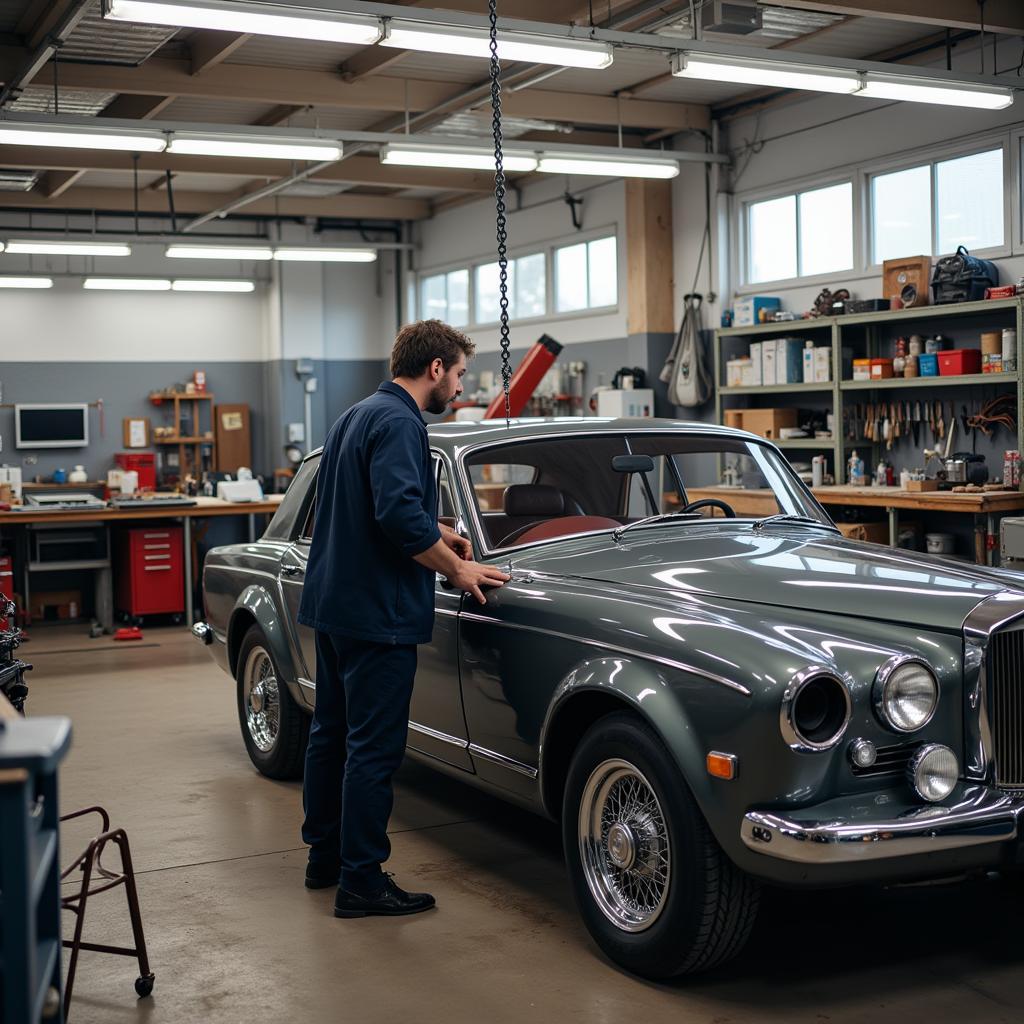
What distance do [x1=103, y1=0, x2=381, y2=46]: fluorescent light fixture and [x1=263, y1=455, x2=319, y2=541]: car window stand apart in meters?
2.24

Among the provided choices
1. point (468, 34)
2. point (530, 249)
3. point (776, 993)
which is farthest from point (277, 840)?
point (530, 249)

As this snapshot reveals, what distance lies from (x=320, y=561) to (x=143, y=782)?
233 cm

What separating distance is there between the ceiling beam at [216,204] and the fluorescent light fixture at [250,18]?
974cm

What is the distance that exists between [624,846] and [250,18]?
468 cm

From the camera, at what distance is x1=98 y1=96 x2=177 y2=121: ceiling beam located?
11.3 metres

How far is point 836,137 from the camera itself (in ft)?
35.3

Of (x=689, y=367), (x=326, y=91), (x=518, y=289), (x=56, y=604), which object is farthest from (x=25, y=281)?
(x=689, y=367)

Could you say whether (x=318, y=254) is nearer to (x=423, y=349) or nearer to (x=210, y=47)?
(x=210, y=47)

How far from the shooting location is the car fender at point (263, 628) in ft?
18.0

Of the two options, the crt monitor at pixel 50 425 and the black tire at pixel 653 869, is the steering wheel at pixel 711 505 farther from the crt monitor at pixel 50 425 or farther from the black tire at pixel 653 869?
the crt monitor at pixel 50 425

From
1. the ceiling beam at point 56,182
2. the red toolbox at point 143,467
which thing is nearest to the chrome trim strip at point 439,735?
the ceiling beam at point 56,182

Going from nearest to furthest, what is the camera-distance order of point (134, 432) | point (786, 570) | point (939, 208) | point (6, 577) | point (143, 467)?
point (786, 570) < point (939, 208) < point (6, 577) < point (143, 467) < point (134, 432)

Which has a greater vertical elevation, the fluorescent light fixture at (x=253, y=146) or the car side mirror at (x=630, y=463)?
the fluorescent light fixture at (x=253, y=146)

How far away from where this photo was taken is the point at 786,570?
3939 millimetres
